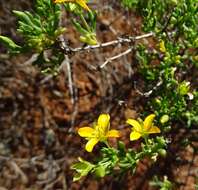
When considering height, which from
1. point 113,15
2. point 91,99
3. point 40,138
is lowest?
point 40,138

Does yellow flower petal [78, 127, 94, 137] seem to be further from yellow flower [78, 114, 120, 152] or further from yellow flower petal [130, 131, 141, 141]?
yellow flower petal [130, 131, 141, 141]

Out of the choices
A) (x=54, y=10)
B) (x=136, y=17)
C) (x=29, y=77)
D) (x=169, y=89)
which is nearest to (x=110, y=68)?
(x=136, y=17)

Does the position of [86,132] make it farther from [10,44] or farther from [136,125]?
[10,44]

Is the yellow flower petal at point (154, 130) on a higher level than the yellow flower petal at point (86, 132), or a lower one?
higher

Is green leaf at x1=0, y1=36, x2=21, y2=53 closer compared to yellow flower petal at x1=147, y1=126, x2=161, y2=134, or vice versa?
yellow flower petal at x1=147, y1=126, x2=161, y2=134

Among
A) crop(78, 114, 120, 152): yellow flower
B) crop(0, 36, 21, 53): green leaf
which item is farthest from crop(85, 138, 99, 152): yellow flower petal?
crop(0, 36, 21, 53): green leaf

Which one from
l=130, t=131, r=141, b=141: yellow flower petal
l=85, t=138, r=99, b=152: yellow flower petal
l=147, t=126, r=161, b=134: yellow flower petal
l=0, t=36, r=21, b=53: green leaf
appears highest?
l=0, t=36, r=21, b=53: green leaf

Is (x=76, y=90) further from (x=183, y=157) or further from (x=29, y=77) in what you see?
(x=183, y=157)

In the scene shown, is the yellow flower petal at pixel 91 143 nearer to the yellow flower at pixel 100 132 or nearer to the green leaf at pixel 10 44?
the yellow flower at pixel 100 132

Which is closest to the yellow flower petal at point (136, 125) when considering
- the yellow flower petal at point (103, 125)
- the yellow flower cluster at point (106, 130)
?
the yellow flower cluster at point (106, 130)

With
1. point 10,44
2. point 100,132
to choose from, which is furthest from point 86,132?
point 10,44

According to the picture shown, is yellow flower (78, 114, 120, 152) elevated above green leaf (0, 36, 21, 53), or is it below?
below
